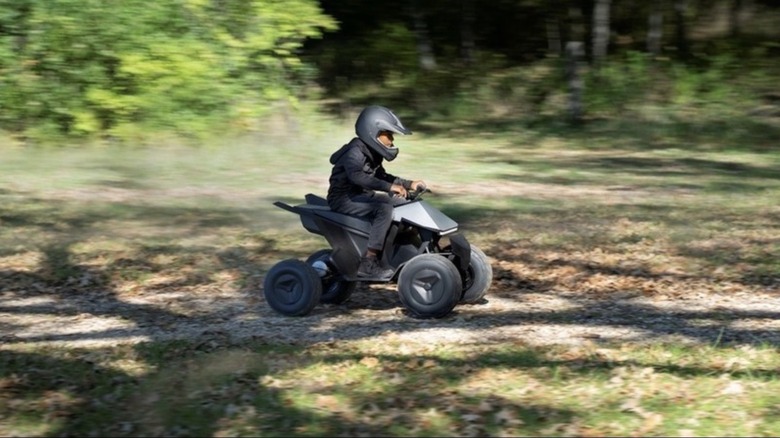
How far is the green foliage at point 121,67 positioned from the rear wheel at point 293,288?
28.5ft

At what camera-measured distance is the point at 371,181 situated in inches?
Result: 388

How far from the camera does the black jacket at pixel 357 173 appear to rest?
9875 mm

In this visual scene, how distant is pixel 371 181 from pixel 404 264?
2.38 feet

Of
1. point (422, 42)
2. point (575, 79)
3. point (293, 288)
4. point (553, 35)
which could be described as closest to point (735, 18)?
point (553, 35)

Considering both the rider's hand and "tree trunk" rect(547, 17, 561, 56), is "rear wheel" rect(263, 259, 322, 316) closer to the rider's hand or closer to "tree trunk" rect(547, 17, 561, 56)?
the rider's hand

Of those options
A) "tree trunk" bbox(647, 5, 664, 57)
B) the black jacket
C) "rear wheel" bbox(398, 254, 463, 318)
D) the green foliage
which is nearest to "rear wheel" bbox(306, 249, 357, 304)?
the black jacket

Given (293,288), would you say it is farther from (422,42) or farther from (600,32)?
(422,42)

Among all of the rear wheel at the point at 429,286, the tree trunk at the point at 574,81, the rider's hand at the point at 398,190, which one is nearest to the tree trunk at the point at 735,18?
the tree trunk at the point at 574,81

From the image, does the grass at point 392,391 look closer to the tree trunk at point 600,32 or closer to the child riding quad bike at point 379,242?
the child riding quad bike at point 379,242

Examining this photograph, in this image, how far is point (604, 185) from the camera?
17.9 meters

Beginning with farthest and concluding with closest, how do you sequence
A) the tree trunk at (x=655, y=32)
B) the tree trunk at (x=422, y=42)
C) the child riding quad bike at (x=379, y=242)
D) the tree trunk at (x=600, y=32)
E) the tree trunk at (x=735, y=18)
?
the tree trunk at (x=735, y=18) → the tree trunk at (x=422, y=42) → the tree trunk at (x=655, y=32) → the tree trunk at (x=600, y=32) → the child riding quad bike at (x=379, y=242)

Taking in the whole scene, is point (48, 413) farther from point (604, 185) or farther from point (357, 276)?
point (604, 185)

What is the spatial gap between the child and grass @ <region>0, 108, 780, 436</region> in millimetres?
1148

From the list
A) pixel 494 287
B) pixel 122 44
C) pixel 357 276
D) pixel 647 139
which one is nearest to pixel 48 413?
pixel 357 276
